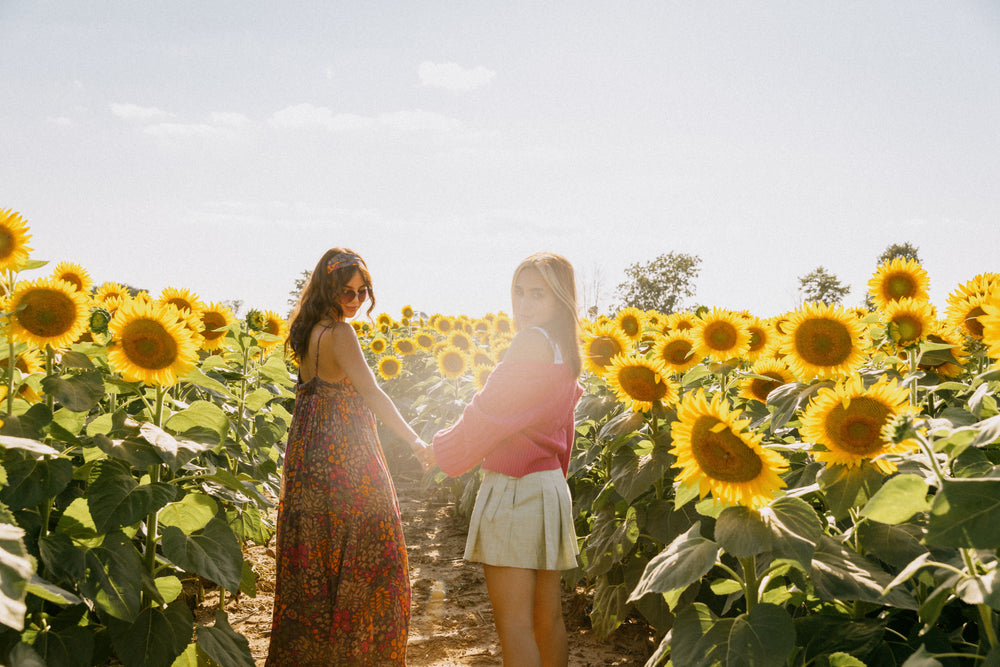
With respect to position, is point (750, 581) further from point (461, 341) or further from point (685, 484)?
point (461, 341)

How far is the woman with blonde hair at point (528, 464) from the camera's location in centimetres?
268

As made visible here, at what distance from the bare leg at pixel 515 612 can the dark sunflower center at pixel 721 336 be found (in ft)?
4.84

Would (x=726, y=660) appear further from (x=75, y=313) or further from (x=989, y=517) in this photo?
(x=75, y=313)

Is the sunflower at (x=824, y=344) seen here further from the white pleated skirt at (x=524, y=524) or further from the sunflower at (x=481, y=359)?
the sunflower at (x=481, y=359)

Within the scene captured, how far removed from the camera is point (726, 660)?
56.7 inches

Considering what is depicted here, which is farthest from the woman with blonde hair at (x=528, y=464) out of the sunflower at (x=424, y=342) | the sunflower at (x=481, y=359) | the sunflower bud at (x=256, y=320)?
the sunflower at (x=424, y=342)

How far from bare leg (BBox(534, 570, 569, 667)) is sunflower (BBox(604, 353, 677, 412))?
88cm

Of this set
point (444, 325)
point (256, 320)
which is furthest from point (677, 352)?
point (444, 325)

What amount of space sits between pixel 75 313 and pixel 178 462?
2.31ft

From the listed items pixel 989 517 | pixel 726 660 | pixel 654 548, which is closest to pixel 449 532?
pixel 654 548

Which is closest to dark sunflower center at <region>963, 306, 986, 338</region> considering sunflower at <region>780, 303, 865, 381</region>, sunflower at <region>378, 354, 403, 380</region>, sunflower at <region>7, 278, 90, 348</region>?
sunflower at <region>780, 303, 865, 381</region>

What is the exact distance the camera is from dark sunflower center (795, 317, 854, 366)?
244 cm

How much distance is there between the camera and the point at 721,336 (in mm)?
3314

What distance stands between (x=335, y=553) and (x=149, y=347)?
4.44ft
